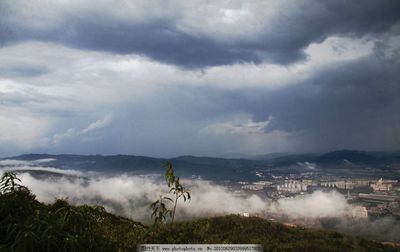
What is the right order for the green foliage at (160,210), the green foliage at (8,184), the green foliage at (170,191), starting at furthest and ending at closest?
the green foliage at (160,210) → the green foliage at (170,191) → the green foliage at (8,184)

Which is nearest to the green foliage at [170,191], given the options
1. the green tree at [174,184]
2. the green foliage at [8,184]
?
the green tree at [174,184]

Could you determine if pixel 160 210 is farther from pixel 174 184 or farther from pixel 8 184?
pixel 8 184

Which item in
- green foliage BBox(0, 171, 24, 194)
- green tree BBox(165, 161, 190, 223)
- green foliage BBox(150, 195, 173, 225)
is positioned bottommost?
green foliage BBox(150, 195, 173, 225)

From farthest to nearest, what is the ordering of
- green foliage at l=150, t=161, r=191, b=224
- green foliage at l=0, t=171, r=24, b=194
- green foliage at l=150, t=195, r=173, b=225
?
green foliage at l=150, t=195, r=173, b=225 < green foliage at l=150, t=161, r=191, b=224 < green foliage at l=0, t=171, r=24, b=194

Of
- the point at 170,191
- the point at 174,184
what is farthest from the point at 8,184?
the point at 174,184

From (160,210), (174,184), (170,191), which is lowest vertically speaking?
(160,210)

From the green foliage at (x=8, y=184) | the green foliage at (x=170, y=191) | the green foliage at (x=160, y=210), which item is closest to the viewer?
the green foliage at (x=8, y=184)

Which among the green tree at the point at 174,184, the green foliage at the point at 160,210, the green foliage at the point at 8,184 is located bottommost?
the green foliage at the point at 160,210

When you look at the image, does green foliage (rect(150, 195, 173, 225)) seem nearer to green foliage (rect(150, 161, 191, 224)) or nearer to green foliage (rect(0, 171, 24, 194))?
green foliage (rect(150, 161, 191, 224))

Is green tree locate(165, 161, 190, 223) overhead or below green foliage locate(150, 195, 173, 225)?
overhead

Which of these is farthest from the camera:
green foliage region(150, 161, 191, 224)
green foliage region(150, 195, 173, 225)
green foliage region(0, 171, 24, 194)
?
green foliage region(150, 195, 173, 225)

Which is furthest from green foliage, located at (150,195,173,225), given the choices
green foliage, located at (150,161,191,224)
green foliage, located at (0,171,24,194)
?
green foliage, located at (0,171,24,194)

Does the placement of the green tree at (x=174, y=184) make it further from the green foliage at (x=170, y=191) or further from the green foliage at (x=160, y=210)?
the green foliage at (x=160, y=210)
